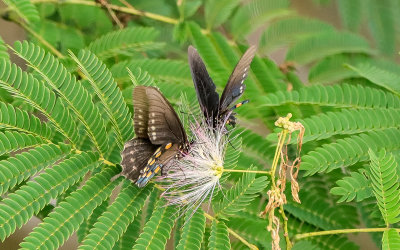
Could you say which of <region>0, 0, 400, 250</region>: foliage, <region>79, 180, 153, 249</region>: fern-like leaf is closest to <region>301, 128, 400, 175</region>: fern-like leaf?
<region>0, 0, 400, 250</region>: foliage

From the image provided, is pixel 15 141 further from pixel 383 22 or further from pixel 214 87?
pixel 383 22

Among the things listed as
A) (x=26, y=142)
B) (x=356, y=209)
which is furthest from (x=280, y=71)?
(x=26, y=142)

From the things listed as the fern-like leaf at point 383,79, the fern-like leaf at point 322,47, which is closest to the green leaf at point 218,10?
the fern-like leaf at point 322,47

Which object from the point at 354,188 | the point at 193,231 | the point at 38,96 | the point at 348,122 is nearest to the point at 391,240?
the point at 354,188

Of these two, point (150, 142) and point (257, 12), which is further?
point (257, 12)

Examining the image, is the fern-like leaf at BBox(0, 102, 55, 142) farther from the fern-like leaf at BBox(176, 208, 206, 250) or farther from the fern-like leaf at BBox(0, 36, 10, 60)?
the fern-like leaf at BBox(176, 208, 206, 250)

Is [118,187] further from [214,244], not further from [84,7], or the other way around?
[84,7]
